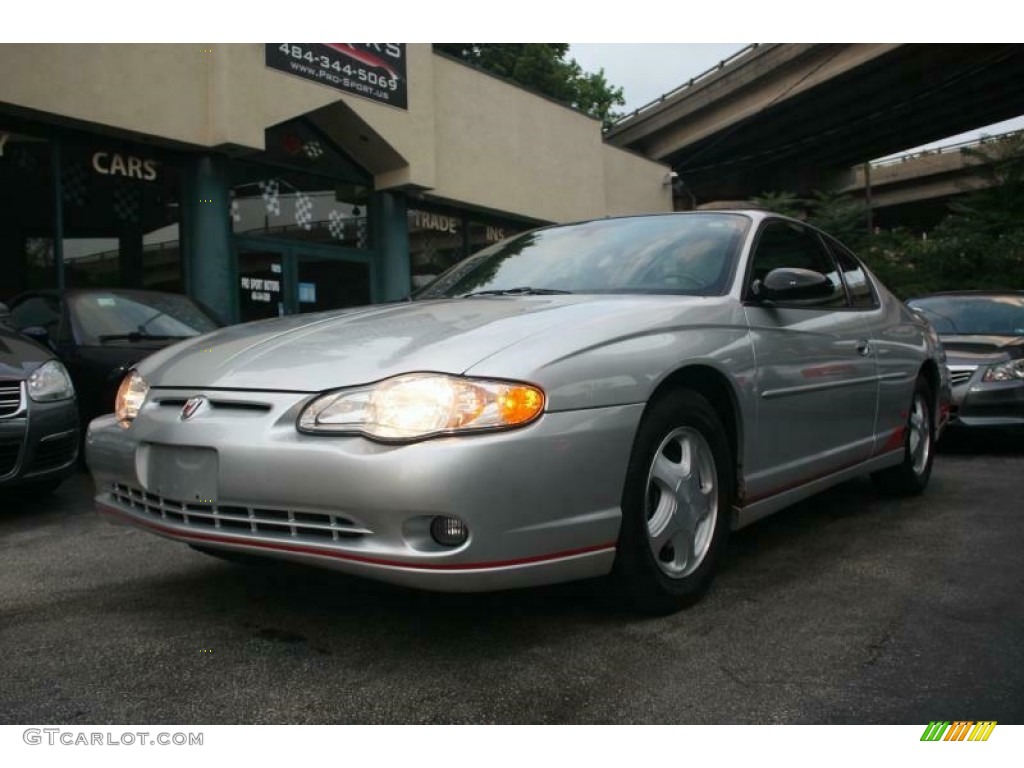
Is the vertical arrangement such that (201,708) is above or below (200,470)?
below

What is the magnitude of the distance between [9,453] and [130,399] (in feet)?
6.46

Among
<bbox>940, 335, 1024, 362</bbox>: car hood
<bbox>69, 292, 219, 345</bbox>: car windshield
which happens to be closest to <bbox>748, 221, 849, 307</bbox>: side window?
<bbox>940, 335, 1024, 362</bbox>: car hood

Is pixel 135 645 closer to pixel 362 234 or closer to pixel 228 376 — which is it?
pixel 228 376

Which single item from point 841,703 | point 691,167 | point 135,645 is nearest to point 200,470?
point 135,645

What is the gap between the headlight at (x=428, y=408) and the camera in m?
2.33

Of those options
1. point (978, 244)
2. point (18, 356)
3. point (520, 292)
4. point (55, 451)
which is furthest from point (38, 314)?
point (978, 244)

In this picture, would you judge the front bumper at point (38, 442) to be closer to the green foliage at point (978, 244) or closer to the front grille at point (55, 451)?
the front grille at point (55, 451)

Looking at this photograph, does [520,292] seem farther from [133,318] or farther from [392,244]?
[392,244]

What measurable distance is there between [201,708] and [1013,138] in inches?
887

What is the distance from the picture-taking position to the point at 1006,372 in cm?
679

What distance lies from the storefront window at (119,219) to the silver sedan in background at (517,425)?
7752mm

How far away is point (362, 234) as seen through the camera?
43.9ft

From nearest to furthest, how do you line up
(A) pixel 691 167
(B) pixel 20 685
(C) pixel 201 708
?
(C) pixel 201 708 < (B) pixel 20 685 < (A) pixel 691 167

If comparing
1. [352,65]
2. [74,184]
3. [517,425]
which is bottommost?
[517,425]
